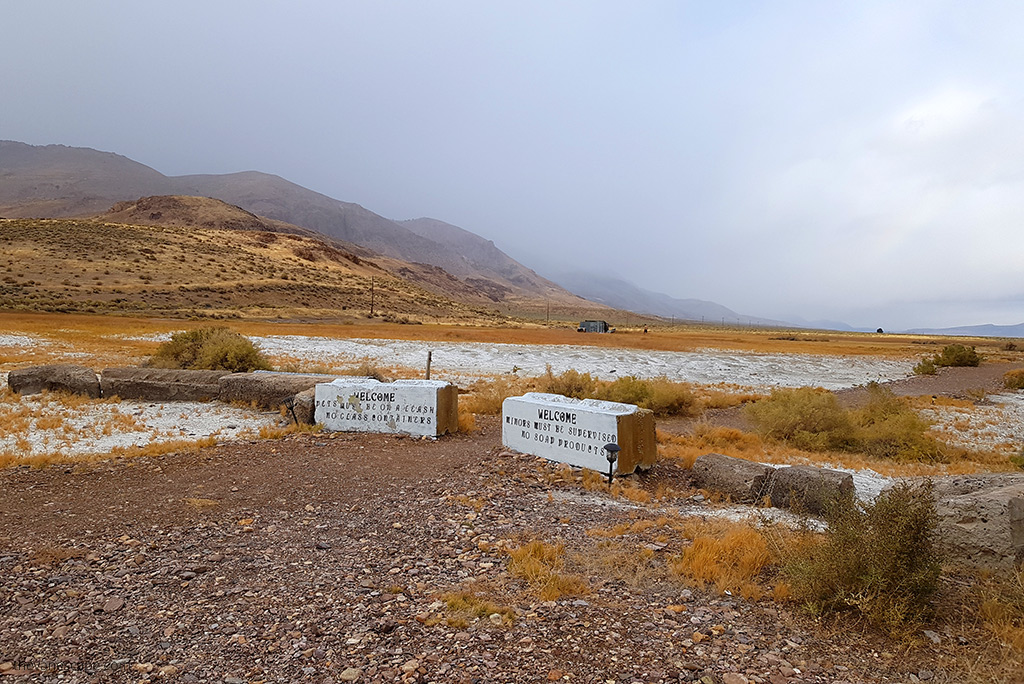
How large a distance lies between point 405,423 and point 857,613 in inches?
371

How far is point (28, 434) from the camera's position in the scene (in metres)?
11.3

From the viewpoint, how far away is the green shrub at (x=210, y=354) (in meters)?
19.2

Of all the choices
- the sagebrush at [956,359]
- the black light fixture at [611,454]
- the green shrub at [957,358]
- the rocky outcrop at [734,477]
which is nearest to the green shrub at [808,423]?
the rocky outcrop at [734,477]

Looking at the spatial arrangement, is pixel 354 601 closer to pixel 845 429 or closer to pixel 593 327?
pixel 845 429

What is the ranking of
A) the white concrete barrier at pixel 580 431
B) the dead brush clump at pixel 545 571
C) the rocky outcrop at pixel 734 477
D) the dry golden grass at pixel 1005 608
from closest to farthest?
the dry golden grass at pixel 1005 608, the dead brush clump at pixel 545 571, the rocky outcrop at pixel 734 477, the white concrete barrier at pixel 580 431

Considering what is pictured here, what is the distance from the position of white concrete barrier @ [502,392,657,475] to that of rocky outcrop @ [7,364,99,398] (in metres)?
11.3

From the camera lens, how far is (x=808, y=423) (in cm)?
1599

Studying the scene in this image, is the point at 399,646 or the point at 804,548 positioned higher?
the point at 804,548

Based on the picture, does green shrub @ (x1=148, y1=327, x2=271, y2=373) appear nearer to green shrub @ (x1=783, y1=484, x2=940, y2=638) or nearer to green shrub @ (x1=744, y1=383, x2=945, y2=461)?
green shrub @ (x1=744, y1=383, x2=945, y2=461)

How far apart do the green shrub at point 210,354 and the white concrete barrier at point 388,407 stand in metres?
7.22

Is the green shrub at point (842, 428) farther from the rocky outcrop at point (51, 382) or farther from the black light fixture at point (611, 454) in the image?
the rocky outcrop at point (51, 382)

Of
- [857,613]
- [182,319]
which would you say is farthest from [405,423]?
[182,319]

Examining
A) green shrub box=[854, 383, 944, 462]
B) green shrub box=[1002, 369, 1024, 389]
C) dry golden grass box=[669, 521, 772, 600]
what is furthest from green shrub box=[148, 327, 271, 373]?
green shrub box=[1002, 369, 1024, 389]

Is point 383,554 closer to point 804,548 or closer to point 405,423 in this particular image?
point 804,548
